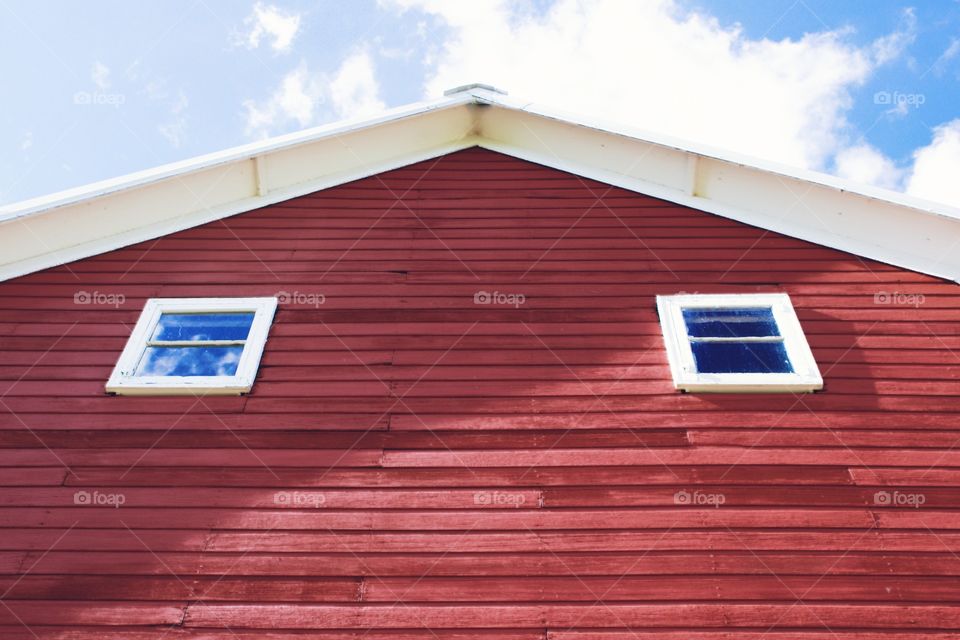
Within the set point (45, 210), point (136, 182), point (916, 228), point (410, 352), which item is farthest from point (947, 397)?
point (45, 210)

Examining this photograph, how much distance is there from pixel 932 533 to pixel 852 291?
2.32m

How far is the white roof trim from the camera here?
6.59 metres

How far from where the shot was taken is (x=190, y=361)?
5.90 metres

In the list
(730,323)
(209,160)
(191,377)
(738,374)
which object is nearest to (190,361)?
(191,377)

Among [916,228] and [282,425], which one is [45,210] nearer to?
[282,425]

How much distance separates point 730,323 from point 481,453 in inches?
94.7

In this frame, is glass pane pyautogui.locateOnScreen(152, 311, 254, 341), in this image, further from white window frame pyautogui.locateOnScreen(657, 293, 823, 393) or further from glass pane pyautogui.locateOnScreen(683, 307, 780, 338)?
glass pane pyautogui.locateOnScreen(683, 307, 780, 338)

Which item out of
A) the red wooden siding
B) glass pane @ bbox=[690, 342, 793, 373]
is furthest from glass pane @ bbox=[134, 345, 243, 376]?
Answer: glass pane @ bbox=[690, 342, 793, 373]

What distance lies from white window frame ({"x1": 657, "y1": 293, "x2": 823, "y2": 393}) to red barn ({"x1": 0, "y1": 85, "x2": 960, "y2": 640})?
2 centimetres

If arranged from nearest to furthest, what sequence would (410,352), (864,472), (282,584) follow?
(282,584) → (864,472) → (410,352)

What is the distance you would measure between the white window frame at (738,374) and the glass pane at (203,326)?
11.3ft

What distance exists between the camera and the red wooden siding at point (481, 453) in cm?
432

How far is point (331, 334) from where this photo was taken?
238 inches

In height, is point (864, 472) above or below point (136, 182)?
below
